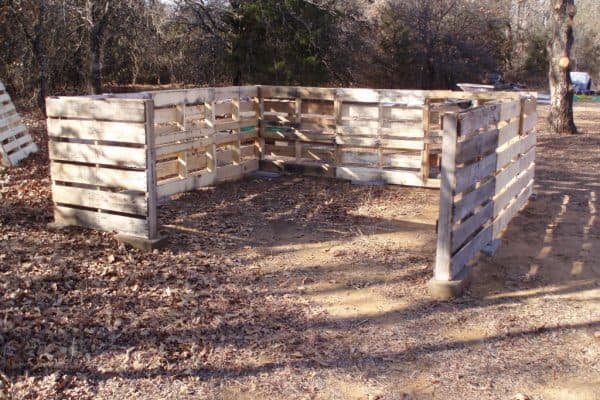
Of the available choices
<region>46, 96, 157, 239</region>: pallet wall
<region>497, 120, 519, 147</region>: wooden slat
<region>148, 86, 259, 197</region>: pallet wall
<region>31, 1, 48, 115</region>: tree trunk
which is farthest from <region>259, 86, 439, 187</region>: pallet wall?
<region>31, 1, 48, 115</region>: tree trunk

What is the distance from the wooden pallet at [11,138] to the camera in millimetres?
10391

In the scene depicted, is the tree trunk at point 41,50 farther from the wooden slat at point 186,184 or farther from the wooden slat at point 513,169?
the wooden slat at point 513,169

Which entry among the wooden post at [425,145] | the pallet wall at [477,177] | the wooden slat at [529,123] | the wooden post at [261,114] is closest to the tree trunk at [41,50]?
the wooden post at [261,114]

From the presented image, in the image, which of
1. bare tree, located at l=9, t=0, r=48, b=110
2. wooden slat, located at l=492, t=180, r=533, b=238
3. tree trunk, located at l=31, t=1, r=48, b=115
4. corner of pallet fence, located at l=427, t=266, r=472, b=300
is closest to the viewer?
corner of pallet fence, located at l=427, t=266, r=472, b=300

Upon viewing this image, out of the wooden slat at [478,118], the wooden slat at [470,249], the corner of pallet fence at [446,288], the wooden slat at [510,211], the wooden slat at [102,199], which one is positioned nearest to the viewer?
the wooden slat at [478,118]

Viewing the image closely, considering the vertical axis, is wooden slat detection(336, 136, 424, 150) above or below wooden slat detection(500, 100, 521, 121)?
below

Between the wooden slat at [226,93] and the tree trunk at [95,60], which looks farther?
the tree trunk at [95,60]

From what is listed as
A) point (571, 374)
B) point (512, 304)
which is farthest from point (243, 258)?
point (571, 374)

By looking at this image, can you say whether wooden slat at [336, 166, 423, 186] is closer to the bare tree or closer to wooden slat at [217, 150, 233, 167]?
wooden slat at [217, 150, 233, 167]

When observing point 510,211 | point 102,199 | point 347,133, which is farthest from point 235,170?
point 510,211

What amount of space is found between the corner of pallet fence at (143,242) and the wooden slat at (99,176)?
49cm

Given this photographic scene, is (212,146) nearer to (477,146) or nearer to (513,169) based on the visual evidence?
(513,169)

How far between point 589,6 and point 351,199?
140ft

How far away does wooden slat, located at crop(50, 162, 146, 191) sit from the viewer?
6.50m
